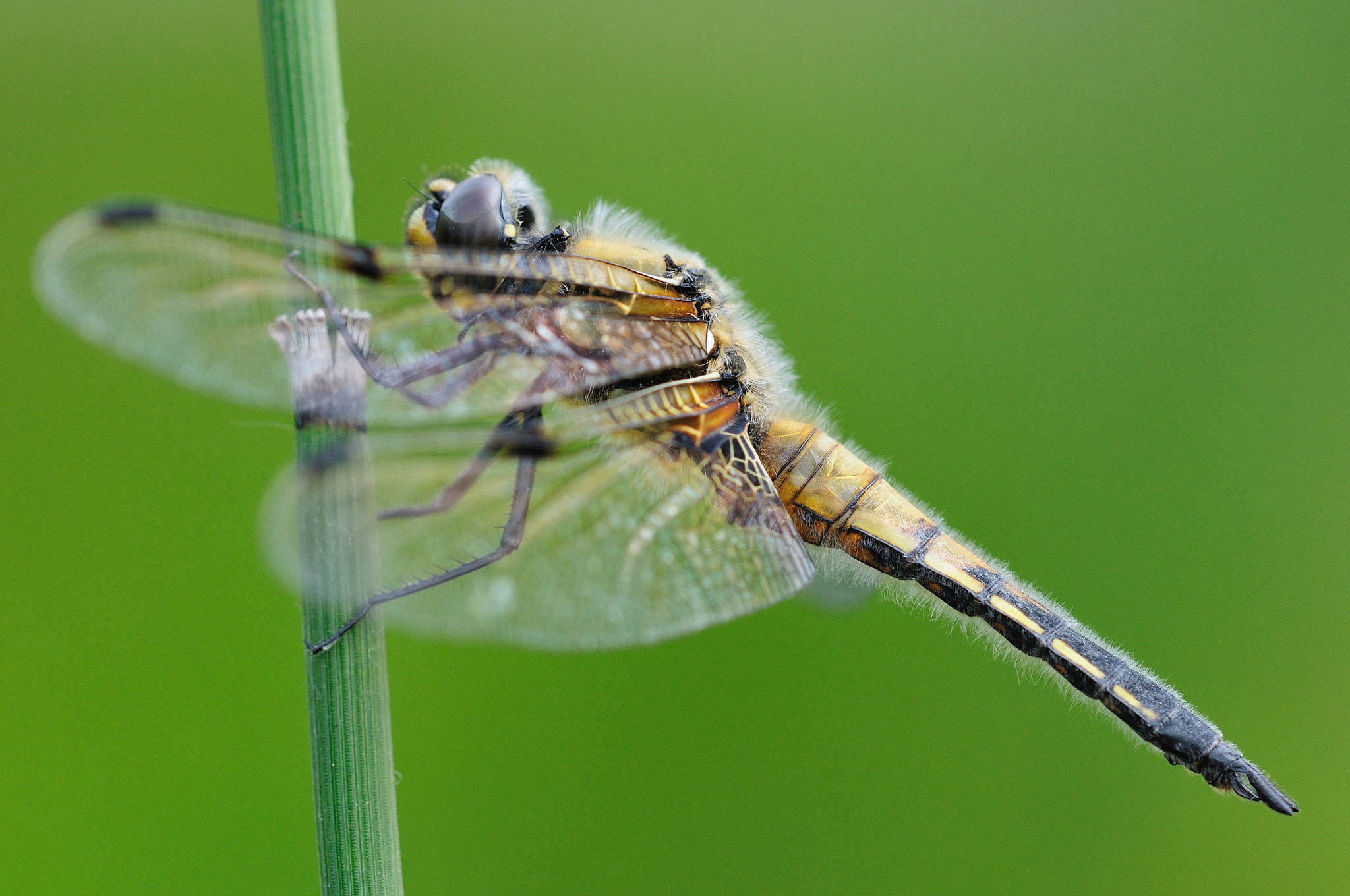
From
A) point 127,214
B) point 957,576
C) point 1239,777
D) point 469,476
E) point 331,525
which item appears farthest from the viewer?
point 957,576

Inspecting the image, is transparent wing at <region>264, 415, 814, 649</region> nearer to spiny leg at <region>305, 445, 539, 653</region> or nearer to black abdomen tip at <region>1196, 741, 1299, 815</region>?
spiny leg at <region>305, 445, 539, 653</region>

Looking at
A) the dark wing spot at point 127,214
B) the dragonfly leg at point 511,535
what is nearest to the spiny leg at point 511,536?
the dragonfly leg at point 511,535

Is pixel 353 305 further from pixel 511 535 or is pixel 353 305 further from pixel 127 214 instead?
pixel 511 535

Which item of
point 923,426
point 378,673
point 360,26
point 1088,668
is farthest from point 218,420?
point 1088,668

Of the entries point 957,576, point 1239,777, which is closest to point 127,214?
point 957,576

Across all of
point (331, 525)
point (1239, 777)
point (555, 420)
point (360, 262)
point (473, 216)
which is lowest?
point (1239, 777)

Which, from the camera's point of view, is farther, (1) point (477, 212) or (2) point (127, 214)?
(1) point (477, 212)

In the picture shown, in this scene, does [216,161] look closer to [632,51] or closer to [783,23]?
[632,51]
